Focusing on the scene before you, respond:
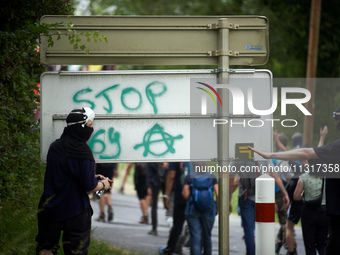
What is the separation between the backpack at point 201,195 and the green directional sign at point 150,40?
342 cm

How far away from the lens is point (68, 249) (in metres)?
5.80

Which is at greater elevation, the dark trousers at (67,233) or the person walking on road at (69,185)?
the person walking on road at (69,185)

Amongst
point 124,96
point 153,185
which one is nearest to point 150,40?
point 124,96

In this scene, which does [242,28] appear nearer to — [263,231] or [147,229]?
[263,231]

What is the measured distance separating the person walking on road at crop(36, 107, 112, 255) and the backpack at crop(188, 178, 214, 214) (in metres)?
3.38

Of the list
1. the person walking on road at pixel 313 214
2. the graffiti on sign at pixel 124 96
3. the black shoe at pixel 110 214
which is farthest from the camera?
the black shoe at pixel 110 214

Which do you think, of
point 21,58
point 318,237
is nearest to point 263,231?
point 318,237

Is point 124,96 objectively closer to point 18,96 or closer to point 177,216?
point 18,96

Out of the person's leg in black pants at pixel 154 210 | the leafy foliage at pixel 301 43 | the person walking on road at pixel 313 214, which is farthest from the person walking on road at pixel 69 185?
the leafy foliage at pixel 301 43

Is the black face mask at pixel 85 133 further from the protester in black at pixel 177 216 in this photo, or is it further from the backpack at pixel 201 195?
the protester in black at pixel 177 216

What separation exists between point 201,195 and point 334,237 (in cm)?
282

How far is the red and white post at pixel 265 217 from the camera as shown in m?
6.07

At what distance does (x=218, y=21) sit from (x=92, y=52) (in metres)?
1.18

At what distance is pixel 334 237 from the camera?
6.42 metres
